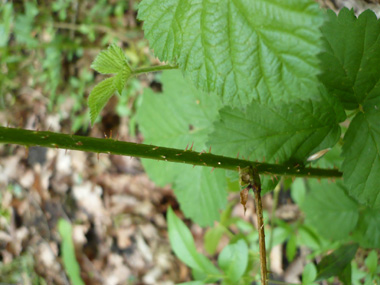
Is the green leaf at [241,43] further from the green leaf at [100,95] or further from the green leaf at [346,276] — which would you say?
the green leaf at [346,276]

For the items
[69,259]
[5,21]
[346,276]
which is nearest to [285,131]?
[346,276]

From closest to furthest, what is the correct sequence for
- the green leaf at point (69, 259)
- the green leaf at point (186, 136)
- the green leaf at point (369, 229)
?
the green leaf at point (369, 229) → the green leaf at point (186, 136) → the green leaf at point (69, 259)

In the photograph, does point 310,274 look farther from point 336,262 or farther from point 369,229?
point 369,229

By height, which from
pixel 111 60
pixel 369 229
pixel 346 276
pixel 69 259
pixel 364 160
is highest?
pixel 111 60

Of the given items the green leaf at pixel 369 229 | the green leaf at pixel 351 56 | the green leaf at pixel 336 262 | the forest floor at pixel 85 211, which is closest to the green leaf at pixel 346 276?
the green leaf at pixel 336 262

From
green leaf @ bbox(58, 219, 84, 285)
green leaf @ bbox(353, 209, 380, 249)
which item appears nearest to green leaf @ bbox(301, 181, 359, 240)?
green leaf @ bbox(353, 209, 380, 249)

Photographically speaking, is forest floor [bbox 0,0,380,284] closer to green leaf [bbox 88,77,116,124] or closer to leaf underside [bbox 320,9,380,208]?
leaf underside [bbox 320,9,380,208]
